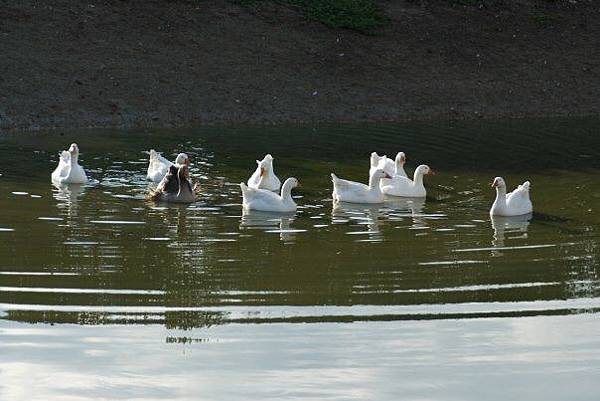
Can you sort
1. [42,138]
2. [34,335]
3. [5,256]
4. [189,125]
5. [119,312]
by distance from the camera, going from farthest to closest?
1. [189,125]
2. [42,138]
3. [5,256]
4. [119,312]
5. [34,335]

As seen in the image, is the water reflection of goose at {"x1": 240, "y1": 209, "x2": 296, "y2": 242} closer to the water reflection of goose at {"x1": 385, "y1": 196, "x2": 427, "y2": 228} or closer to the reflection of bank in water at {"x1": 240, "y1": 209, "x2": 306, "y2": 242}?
the reflection of bank in water at {"x1": 240, "y1": 209, "x2": 306, "y2": 242}

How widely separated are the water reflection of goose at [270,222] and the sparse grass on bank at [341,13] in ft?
53.6

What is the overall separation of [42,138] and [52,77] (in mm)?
3878

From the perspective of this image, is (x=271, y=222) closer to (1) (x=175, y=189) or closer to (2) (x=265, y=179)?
(1) (x=175, y=189)

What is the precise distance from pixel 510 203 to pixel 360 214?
175 centimetres

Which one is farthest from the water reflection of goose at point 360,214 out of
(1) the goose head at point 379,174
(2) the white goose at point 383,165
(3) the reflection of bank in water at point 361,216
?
(2) the white goose at point 383,165

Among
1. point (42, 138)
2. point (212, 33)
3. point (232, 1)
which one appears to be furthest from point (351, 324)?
point (232, 1)

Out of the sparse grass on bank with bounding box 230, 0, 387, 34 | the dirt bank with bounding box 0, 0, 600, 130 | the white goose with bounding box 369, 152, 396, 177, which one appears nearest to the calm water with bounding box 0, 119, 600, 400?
the white goose with bounding box 369, 152, 396, 177

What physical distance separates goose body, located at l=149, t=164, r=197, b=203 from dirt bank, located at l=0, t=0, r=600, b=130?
8.36 m

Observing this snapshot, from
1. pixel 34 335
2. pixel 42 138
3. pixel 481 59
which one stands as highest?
pixel 481 59

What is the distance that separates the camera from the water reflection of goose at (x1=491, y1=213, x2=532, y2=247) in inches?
578

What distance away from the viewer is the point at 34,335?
10.1 metres

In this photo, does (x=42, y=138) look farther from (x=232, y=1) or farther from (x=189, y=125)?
(x=232, y=1)

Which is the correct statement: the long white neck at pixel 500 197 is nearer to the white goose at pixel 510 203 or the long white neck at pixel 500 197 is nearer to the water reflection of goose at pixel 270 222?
the white goose at pixel 510 203
